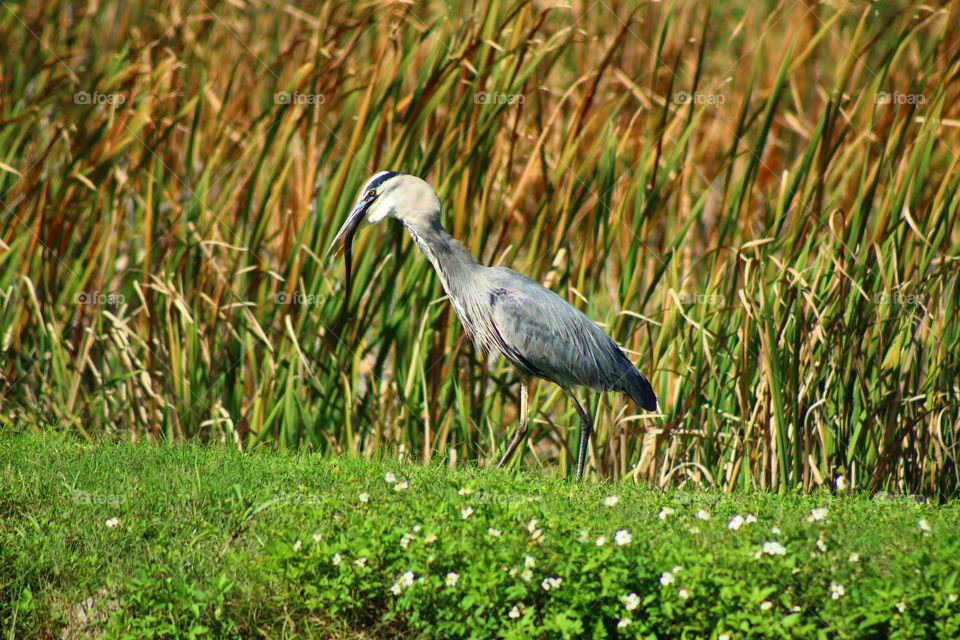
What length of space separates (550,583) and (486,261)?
9.26ft

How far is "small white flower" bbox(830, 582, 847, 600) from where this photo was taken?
2551 mm

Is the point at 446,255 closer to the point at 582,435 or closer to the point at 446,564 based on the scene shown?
the point at 582,435

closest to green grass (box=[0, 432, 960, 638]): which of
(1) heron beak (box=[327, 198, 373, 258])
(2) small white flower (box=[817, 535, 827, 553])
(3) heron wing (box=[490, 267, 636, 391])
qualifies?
(2) small white flower (box=[817, 535, 827, 553])

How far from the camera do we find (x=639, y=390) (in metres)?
4.01

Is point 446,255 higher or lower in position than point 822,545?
higher

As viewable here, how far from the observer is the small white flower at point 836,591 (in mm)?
2551

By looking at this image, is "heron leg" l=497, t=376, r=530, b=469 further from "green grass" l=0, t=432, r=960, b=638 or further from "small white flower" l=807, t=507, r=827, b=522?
"small white flower" l=807, t=507, r=827, b=522

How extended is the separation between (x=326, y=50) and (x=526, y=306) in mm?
1972

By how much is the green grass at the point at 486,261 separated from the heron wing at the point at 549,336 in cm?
43

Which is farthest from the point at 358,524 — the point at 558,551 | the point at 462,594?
the point at 558,551

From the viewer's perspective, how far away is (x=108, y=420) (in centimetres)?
485

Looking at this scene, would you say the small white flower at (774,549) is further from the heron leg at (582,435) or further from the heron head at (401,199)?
the heron head at (401,199)

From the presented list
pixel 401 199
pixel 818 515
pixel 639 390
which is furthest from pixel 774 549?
pixel 401 199

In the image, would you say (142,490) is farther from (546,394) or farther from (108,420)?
(546,394)
